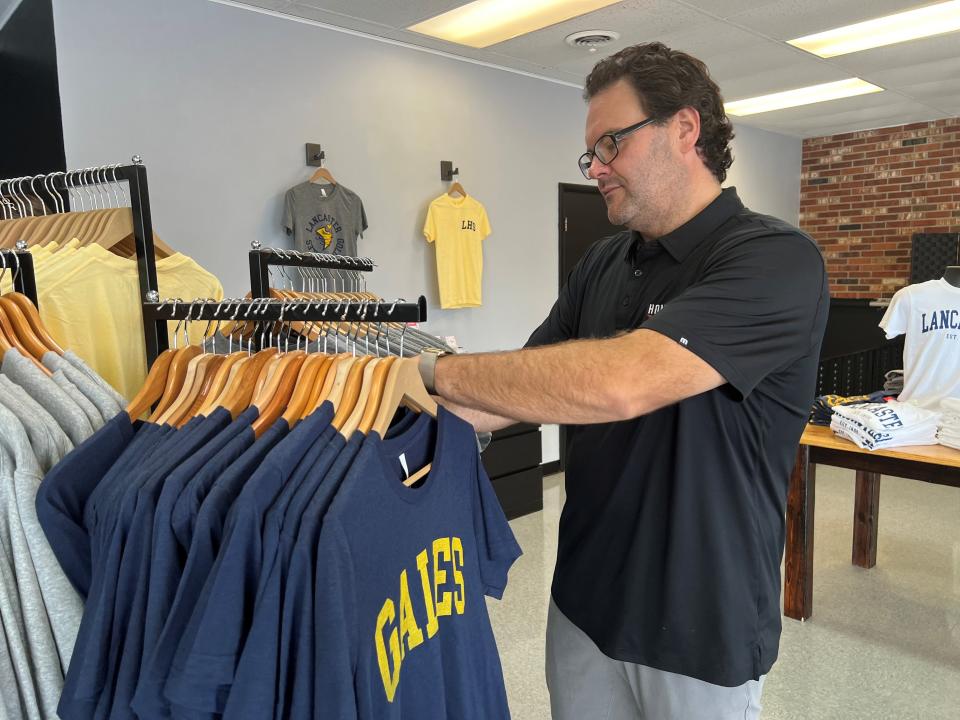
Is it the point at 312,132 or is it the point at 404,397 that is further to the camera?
the point at 312,132

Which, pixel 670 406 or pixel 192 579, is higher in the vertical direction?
pixel 670 406

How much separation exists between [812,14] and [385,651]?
4198 mm

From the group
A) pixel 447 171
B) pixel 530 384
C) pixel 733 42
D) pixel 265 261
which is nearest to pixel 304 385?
pixel 530 384

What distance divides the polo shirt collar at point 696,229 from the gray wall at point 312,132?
112 inches

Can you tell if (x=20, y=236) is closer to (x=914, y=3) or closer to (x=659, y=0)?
(x=659, y=0)

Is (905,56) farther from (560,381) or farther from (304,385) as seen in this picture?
(304,385)

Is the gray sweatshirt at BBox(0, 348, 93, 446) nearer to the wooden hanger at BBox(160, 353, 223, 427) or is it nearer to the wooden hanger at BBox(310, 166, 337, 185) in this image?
the wooden hanger at BBox(160, 353, 223, 427)

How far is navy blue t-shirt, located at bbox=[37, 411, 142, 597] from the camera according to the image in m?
0.99

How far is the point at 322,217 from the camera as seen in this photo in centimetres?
389

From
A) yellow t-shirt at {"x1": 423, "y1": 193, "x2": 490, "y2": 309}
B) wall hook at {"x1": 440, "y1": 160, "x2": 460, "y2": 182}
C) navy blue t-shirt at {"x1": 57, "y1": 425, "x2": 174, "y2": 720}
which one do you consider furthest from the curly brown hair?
wall hook at {"x1": 440, "y1": 160, "x2": 460, "y2": 182}

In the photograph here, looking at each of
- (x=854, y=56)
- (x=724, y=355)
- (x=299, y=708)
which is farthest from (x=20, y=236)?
(x=854, y=56)

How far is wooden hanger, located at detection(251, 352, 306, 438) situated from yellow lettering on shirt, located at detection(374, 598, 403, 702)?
31cm

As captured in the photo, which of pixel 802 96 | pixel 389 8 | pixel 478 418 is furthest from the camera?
pixel 802 96

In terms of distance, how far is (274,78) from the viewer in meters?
3.82
